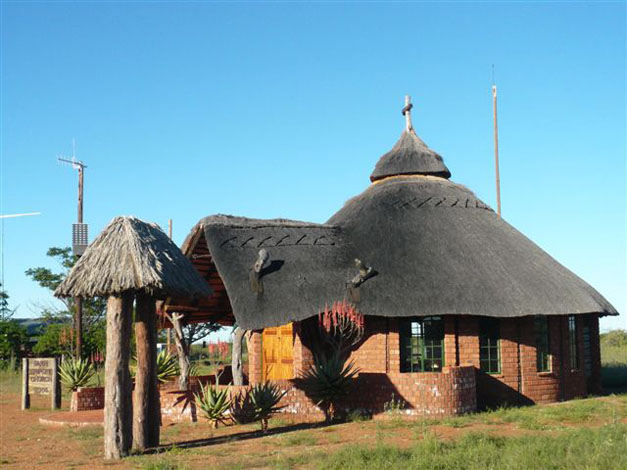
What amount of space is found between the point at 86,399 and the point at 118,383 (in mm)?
8216

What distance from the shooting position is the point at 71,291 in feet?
40.6

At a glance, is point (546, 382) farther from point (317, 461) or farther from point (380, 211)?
point (317, 461)

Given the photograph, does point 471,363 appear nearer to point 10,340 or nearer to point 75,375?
point 75,375

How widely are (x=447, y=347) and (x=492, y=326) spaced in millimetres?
1412

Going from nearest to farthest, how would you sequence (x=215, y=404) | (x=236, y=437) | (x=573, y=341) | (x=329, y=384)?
(x=236, y=437) < (x=215, y=404) < (x=329, y=384) < (x=573, y=341)

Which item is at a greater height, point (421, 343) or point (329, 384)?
point (421, 343)

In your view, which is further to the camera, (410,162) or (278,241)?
(410,162)

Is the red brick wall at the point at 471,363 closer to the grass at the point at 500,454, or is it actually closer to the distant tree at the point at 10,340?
the grass at the point at 500,454

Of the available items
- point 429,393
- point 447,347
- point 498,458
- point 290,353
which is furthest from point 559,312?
point 498,458

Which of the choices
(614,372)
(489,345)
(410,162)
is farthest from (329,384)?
(614,372)

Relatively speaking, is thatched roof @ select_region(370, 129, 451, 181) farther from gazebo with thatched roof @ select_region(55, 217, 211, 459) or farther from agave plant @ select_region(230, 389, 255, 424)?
gazebo with thatched roof @ select_region(55, 217, 211, 459)

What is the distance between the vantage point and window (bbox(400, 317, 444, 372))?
58.7ft

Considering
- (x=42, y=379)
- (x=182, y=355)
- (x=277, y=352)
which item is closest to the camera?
(x=182, y=355)

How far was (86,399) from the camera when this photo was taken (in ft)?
64.2
